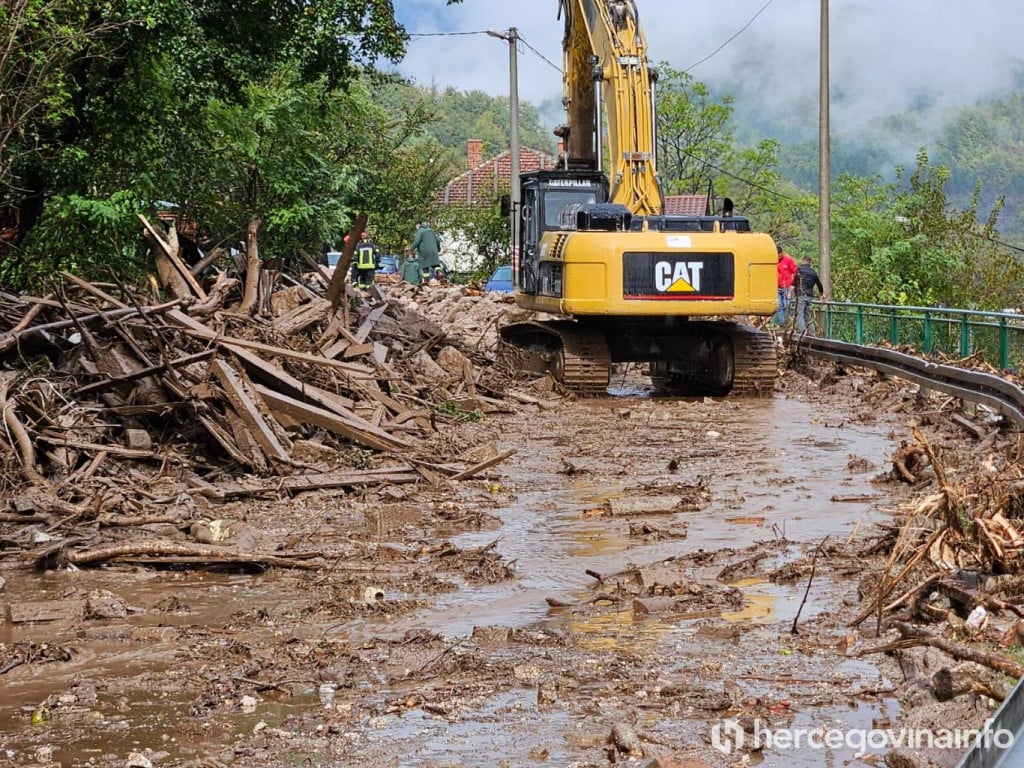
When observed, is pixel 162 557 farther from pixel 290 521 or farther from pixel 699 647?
pixel 699 647

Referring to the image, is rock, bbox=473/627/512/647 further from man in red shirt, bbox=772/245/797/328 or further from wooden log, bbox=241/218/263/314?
man in red shirt, bbox=772/245/797/328

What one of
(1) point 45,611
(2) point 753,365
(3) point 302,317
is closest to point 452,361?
(3) point 302,317

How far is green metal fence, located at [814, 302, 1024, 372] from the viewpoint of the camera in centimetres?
1572

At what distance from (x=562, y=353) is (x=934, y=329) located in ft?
16.2

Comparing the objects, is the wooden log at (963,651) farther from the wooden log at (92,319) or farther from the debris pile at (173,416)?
the wooden log at (92,319)

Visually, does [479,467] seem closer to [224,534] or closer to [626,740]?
[224,534]

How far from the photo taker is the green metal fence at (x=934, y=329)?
1572cm

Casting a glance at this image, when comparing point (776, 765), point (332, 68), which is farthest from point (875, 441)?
point (776, 765)

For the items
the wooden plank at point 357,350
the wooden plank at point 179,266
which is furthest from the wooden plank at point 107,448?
the wooden plank at point 357,350

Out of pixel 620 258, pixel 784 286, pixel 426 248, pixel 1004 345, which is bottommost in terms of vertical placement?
pixel 1004 345

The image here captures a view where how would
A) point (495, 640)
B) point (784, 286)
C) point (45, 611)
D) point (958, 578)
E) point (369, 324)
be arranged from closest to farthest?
1. point (495, 640)
2. point (958, 578)
3. point (45, 611)
4. point (369, 324)
5. point (784, 286)

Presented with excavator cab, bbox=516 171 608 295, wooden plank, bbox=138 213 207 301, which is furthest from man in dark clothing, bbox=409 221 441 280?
wooden plank, bbox=138 213 207 301

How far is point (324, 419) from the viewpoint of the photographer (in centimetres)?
1205

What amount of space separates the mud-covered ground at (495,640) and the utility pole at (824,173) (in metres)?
17.1
